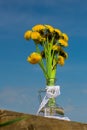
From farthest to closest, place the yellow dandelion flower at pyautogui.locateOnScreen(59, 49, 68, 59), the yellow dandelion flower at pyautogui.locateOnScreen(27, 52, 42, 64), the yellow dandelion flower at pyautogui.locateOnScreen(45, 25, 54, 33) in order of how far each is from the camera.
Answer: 1. the yellow dandelion flower at pyautogui.locateOnScreen(59, 49, 68, 59)
2. the yellow dandelion flower at pyautogui.locateOnScreen(45, 25, 54, 33)
3. the yellow dandelion flower at pyautogui.locateOnScreen(27, 52, 42, 64)

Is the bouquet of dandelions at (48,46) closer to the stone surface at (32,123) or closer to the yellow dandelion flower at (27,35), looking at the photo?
the yellow dandelion flower at (27,35)

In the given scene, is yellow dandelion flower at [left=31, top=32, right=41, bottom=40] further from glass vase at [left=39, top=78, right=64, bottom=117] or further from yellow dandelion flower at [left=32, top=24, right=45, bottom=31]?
glass vase at [left=39, top=78, right=64, bottom=117]

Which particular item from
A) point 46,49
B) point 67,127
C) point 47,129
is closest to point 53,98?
point 46,49

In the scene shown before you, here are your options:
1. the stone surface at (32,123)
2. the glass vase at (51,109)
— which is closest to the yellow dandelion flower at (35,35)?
the glass vase at (51,109)

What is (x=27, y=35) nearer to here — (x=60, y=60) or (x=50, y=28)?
(x=50, y=28)

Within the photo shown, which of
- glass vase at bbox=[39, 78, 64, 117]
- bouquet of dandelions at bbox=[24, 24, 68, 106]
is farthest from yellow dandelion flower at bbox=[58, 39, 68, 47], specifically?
glass vase at bbox=[39, 78, 64, 117]

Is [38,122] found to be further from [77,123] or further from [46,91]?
[46,91]
